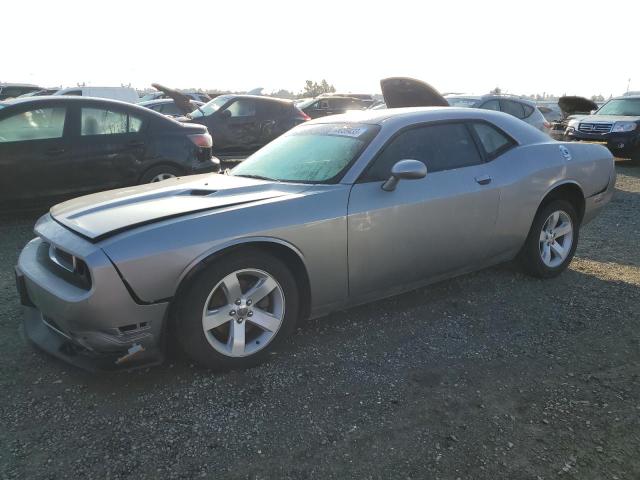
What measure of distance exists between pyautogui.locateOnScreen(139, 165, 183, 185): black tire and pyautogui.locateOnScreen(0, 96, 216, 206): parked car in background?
12 millimetres

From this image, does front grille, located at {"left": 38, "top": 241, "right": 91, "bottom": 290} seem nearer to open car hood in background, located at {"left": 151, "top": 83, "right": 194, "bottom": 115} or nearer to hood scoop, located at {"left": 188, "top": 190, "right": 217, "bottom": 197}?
hood scoop, located at {"left": 188, "top": 190, "right": 217, "bottom": 197}

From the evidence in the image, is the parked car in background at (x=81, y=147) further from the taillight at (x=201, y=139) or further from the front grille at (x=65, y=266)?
the front grille at (x=65, y=266)

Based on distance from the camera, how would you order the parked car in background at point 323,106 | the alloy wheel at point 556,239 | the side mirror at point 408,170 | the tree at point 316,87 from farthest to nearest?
the tree at point 316,87 < the parked car in background at point 323,106 < the alloy wheel at point 556,239 < the side mirror at point 408,170

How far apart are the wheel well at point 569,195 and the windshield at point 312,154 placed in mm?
1756

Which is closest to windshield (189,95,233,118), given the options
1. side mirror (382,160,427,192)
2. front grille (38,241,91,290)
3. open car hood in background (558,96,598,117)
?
front grille (38,241,91,290)

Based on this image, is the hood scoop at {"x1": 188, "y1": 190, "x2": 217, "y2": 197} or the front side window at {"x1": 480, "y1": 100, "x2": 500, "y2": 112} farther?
the front side window at {"x1": 480, "y1": 100, "x2": 500, "y2": 112}

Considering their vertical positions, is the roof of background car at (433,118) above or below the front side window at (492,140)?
above

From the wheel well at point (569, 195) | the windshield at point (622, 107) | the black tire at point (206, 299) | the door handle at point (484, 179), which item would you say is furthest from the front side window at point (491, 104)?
the black tire at point (206, 299)

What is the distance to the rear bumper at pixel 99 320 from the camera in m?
2.44

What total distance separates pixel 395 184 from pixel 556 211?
6.12 feet

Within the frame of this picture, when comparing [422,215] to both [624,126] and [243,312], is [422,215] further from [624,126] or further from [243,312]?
[624,126]

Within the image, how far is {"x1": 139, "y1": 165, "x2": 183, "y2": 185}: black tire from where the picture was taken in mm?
6293

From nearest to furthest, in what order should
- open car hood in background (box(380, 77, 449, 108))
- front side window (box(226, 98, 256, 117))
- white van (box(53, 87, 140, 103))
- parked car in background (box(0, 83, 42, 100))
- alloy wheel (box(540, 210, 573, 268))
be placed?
alloy wheel (box(540, 210, 573, 268)) < open car hood in background (box(380, 77, 449, 108)) < front side window (box(226, 98, 256, 117)) < white van (box(53, 87, 140, 103)) < parked car in background (box(0, 83, 42, 100))

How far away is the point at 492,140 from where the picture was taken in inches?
157
